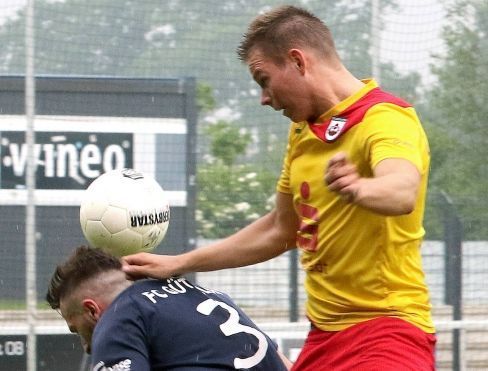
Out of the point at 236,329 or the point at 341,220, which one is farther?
the point at 236,329

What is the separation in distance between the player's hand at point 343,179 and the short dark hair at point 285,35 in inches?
23.8

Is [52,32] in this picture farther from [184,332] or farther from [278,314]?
[184,332]

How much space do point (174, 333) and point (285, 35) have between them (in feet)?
2.91

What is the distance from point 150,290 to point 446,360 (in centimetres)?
384

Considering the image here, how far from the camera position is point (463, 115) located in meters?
6.79

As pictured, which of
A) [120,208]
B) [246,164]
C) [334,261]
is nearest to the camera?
[334,261]

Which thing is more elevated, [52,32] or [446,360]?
[52,32]

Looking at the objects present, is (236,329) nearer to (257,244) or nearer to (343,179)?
(257,244)

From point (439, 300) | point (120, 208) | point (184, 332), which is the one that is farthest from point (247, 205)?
point (184, 332)

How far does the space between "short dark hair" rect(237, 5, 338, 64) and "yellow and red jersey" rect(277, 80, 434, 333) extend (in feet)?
0.59

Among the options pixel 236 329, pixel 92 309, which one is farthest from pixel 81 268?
pixel 236 329

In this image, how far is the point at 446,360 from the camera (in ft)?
22.3

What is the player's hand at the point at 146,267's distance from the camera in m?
3.40

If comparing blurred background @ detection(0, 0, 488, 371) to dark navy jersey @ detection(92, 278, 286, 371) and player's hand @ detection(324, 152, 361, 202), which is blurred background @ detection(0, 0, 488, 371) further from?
player's hand @ detection(324, 152, 361, 202)
